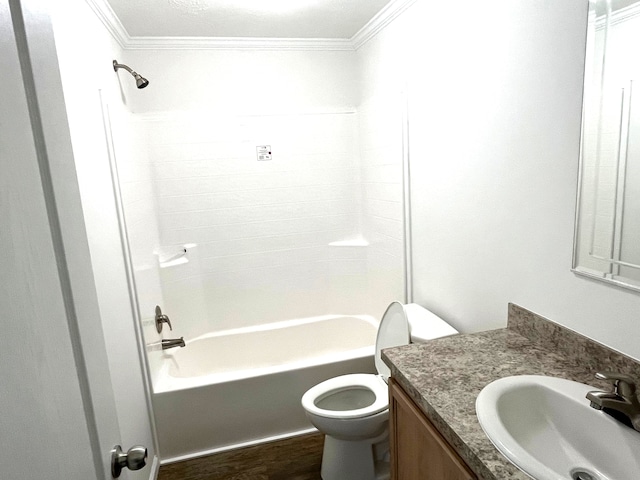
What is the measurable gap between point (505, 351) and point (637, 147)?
73 cm

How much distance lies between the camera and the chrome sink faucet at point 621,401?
94cm

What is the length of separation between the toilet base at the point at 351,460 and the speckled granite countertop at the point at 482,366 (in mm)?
758

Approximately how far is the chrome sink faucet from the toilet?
872mm

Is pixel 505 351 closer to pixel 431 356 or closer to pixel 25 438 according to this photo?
pixel 431 356

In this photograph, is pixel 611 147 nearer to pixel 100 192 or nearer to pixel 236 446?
pixel 100 192

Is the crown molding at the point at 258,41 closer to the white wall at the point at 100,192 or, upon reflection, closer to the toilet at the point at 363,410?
the white wall at the point at 100,192

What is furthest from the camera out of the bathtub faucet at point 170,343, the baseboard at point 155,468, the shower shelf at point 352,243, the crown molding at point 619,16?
the shower shelf at point 352,243

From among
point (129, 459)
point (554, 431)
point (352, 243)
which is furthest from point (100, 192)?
point (352, 243)

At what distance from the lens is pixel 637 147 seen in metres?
1.06

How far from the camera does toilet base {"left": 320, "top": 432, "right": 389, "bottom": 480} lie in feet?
6.26

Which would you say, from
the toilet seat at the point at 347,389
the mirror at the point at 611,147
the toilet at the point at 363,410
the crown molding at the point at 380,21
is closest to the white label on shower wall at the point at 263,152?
the crown molding at the point at 380,21

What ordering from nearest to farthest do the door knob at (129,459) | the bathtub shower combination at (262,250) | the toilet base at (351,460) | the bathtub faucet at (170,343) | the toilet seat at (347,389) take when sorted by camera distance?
the door knob at (129,459) → the toilet seat at (347,389) → the toilet base at (351,460) → the bathtub shower combination at (262,250) → the bathtub faucet at (170,343)

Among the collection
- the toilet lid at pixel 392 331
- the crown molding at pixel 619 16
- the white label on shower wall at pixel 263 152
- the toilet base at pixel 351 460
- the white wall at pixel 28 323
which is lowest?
the toilet base at pixel 351 460

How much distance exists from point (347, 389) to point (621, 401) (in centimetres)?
135
